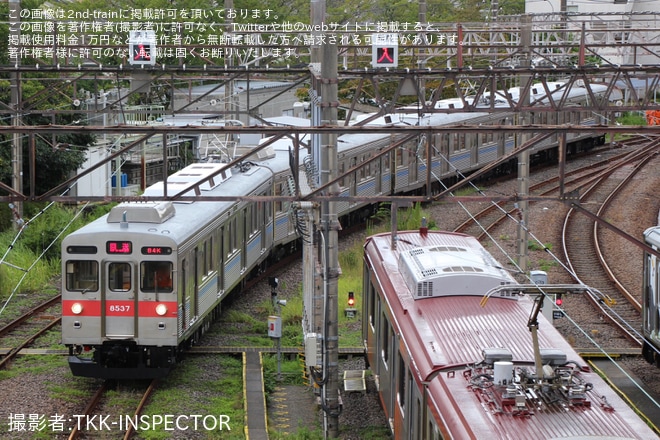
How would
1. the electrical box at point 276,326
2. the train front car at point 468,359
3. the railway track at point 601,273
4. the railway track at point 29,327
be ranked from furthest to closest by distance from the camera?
the railway track at point 601,273
the railway track at point 29,327
the electrical box at point 276,326
the train front car at point 468,359

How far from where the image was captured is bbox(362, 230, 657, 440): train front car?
6.38 meters

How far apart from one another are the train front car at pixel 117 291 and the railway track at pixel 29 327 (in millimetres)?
1698

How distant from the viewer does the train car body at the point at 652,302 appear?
12.1m

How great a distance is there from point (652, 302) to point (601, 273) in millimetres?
5606

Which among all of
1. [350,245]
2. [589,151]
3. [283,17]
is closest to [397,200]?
[350,245]

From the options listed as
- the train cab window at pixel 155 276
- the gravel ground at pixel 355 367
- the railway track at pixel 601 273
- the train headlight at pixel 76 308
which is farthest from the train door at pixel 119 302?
the railway track at pixel 601 273

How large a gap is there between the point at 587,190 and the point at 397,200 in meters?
16.6

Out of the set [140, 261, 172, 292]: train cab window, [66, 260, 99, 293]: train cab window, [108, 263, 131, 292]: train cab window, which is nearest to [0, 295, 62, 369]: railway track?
[66, 260, 99, 293]: train cab window

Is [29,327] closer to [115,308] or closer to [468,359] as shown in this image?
[115,308]

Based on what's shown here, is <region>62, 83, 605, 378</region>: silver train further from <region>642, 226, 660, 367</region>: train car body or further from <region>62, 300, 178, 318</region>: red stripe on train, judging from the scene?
<region>642, 226, 660, 367</region>: train car body

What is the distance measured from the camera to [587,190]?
982 inches

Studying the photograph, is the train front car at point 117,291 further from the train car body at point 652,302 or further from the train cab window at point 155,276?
the train car body at point 652,302

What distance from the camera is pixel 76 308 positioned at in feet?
39.9

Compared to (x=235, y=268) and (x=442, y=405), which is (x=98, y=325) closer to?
(x=235, y=268)
